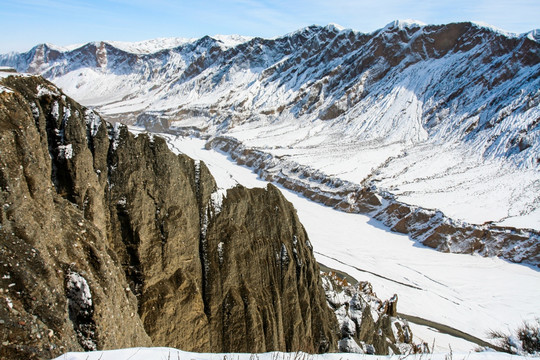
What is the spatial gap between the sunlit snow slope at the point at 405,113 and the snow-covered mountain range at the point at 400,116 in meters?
0.31

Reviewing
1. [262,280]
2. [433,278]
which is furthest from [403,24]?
[262,280]

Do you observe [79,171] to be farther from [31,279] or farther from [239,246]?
[239,246]

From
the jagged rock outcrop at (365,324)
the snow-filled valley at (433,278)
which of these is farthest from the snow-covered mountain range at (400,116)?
the jagged rock outcrop at (365,324)

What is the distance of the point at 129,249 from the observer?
1223 centimetres

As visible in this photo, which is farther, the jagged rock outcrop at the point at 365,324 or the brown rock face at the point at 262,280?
the jagged rock outcrop at the point at 365,324

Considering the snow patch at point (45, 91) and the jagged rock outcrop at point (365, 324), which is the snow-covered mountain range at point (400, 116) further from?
the snow patch at point (45, 91)

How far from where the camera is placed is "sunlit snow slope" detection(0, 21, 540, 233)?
63562 millimetres

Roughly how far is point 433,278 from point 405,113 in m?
65.6

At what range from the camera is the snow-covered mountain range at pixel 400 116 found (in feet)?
208

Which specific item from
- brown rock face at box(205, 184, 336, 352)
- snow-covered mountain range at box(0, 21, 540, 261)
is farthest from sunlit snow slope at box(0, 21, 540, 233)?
brown rock face at box(205, 184, 336, 352)

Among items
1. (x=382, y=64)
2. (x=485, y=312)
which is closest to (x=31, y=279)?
(x=485, y=312)

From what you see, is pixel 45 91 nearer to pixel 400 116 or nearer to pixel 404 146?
pixel 404 146

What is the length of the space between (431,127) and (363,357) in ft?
305

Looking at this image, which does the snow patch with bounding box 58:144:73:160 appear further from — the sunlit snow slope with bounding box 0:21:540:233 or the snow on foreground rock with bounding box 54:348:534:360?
the sunlit snow slope with bounding box 0:21:540:233
